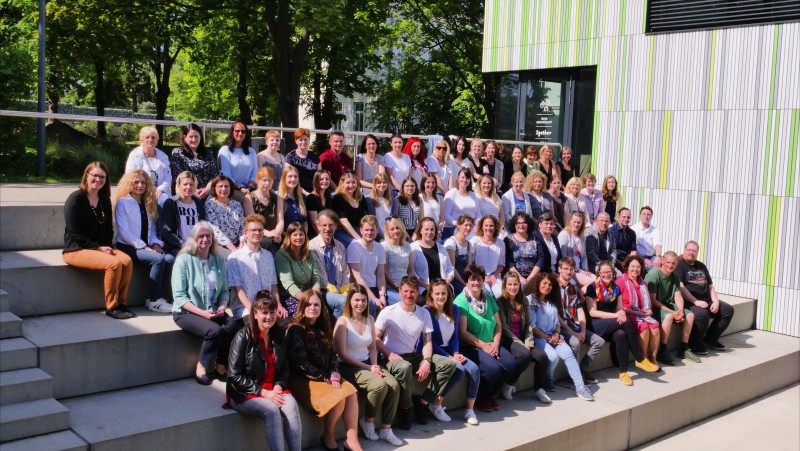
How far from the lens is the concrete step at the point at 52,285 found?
6.75 meters

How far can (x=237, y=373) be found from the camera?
591cm

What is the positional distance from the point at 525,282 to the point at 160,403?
15.1 ft

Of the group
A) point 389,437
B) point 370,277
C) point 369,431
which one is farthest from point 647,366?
A: point 369,431

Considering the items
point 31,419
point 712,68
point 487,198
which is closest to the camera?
point 31,419

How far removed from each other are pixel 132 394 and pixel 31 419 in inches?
38.6

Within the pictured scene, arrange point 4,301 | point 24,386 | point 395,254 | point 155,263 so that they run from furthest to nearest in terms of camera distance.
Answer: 1. point 395,254
2. point 155,263
3. point 4,301
4. point 24,386

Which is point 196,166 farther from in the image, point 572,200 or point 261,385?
point 572,200

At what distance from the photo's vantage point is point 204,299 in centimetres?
671

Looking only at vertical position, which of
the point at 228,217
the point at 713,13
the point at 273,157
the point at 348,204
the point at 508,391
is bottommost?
the point at 508,391

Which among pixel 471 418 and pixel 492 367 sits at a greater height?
pixel 492 367

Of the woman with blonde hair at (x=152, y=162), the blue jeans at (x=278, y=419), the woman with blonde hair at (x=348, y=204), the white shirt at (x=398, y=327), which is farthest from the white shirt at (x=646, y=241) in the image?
the blue jeans at (x=278, y=419)

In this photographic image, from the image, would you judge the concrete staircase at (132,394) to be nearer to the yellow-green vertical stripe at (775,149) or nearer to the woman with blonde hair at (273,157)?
the woman with blonde hair at (273,157)

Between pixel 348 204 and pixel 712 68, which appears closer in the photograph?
pixel 348 204

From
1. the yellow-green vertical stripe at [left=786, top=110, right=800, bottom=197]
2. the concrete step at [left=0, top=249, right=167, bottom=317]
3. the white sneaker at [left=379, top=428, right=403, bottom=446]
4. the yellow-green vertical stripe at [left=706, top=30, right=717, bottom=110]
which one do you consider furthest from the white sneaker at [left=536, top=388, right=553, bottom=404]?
the yellow-green vertical stripe at [left=706, top=30, right=717, bottom=110]
